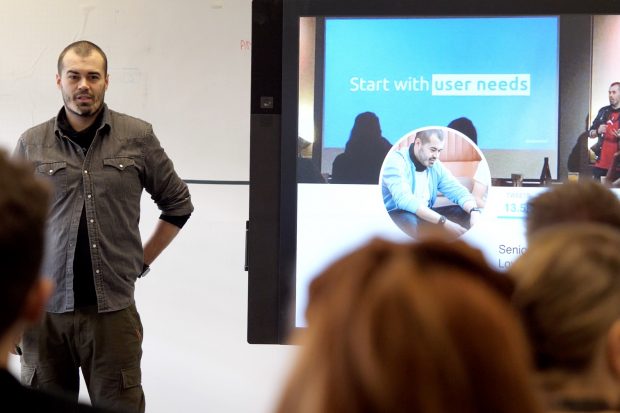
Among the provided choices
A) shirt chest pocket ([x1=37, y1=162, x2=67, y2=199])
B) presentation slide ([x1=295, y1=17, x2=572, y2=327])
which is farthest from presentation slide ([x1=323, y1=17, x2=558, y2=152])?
shirt chest pocket ([x1=37, y1=162, x2=67, y2=199])

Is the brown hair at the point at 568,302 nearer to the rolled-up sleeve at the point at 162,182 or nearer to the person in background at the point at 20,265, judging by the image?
the person in background at the point at 20,265

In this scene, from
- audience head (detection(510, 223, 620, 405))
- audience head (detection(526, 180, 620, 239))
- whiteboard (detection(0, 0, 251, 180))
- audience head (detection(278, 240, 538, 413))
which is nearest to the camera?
audience head (detection(278, 240, 538, 413))

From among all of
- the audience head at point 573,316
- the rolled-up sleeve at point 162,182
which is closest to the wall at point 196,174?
the rolled-up sleeve at point 162,182

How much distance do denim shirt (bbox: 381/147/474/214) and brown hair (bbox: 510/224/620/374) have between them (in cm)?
117

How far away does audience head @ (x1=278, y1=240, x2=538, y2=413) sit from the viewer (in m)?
0.53

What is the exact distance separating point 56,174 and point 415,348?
2.39m

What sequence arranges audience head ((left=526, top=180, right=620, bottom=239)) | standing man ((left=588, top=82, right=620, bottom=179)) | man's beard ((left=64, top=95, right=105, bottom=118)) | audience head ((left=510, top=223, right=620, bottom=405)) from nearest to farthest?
audience head ((left=510, top=223, right=620, bottom=405)), audience head ((left=526, top=180, right=620, bottom=239)), standing man ((left=588, top=82, right=620, bottom=179)), man's beard ((left=64, top=95, right=105, bottom=118))

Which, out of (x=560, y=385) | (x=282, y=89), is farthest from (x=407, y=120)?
(x=560, y=385)

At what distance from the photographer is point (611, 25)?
1938mm

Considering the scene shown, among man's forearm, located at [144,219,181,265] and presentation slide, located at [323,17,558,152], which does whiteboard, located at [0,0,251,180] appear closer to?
man's forearm, located at [144,219,181,265]

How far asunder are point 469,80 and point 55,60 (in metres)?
2.19

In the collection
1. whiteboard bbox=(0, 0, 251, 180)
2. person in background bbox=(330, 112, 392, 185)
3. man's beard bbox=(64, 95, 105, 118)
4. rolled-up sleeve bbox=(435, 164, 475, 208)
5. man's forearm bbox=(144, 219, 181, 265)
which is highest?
whiteboard bbox=(0, 0, 251, 180)

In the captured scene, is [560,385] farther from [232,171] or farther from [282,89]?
[232,171]

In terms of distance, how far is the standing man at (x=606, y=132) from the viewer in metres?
1.93
